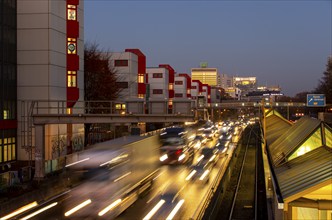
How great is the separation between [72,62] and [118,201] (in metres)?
22.7

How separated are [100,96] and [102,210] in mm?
38665

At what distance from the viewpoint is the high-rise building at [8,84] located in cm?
3616

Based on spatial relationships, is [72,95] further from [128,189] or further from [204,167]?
[128,189]

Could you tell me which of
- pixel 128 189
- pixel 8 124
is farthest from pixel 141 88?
pixel 128 189

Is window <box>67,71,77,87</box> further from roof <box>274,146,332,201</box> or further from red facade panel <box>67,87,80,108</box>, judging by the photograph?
roof <box>274,146,332,201</box>

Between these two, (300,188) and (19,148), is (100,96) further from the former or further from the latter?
(300,188)

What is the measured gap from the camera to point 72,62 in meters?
42.1

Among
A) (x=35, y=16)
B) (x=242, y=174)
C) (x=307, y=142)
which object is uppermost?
(x=35, y=16)

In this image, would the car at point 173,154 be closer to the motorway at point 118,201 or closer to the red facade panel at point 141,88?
the motorway at point 118,201

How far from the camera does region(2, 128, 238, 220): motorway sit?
2056 centimetres

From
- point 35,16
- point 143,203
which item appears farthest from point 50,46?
point 143,203

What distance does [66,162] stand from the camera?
30953mm

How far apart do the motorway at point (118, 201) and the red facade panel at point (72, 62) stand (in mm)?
17781

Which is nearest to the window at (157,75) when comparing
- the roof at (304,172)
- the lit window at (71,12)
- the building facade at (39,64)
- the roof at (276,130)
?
the roof at (276,130)
